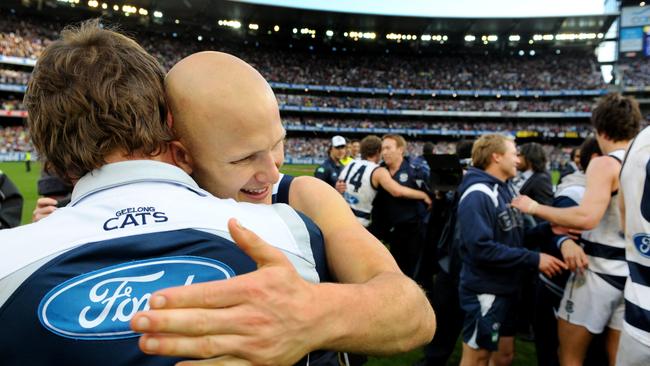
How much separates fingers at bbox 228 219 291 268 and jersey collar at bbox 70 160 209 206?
0.32 m

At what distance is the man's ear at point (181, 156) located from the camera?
1.19 metres

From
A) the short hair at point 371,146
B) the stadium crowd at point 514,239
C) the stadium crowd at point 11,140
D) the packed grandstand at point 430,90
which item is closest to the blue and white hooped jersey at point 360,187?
the stadium crowd at point 514,239

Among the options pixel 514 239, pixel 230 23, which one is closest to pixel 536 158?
pixel 514 239

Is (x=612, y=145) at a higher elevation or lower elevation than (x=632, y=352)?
higher

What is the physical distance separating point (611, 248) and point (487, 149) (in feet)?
4.03

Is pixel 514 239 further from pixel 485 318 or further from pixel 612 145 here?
pixel 612 145

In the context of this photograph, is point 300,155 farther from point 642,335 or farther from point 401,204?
point 642,335

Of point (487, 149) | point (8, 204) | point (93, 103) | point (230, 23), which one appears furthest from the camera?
point (230, 23)

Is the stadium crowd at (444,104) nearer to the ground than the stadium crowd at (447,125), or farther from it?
farther from it

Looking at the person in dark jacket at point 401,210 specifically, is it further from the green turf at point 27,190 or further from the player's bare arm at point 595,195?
the green turf at point 27,190

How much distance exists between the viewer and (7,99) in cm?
3841

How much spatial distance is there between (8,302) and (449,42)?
56.4m

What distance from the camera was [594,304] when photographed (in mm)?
3223

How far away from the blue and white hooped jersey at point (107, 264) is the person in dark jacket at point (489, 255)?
2.83m
